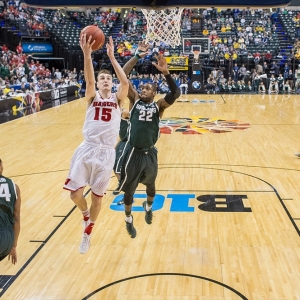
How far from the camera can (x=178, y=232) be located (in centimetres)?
568

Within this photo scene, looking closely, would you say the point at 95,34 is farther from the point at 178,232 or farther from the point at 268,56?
the point at 268,56

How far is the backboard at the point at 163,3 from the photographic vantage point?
167 inches

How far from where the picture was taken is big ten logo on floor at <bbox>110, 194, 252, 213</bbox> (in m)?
6.54

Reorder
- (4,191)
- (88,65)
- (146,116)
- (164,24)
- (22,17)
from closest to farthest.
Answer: (4,191) < (88,65) < (146,116) < (164,24) < (22,17)

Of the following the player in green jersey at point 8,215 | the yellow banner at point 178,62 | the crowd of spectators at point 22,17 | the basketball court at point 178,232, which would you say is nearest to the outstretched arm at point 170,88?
the basketball court at point 178,232

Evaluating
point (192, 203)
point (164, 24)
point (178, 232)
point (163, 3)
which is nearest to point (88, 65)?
point (163, 3)

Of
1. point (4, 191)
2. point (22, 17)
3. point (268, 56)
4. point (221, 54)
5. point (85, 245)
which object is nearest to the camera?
point (4, 191)

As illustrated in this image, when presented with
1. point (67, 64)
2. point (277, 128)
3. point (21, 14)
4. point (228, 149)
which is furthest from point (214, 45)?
point (228, 149)

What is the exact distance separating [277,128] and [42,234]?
983 cm

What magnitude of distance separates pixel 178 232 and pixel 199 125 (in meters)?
9.09

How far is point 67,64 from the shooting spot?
30969 millimetres

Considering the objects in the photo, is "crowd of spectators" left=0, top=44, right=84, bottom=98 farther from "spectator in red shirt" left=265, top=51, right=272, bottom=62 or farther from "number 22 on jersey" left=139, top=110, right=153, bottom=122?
"number 22 on jersey" left=139, top=110, right=153, bottom=122

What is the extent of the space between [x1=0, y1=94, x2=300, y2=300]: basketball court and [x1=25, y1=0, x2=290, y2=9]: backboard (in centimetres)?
259

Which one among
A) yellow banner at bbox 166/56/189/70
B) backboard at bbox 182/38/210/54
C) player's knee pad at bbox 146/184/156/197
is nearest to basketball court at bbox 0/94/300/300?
player's knee pad at bbox 146/184/156/197
